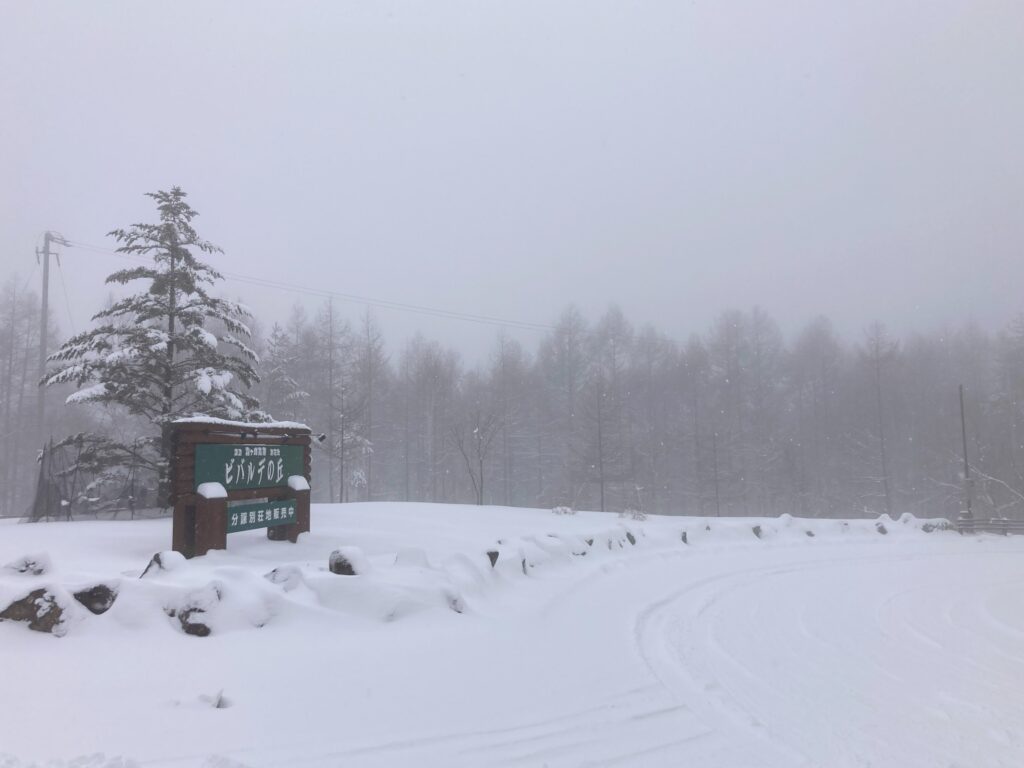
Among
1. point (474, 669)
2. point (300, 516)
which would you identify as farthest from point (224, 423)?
point (474, 669)

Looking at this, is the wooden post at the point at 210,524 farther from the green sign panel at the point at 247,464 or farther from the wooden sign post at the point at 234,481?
the green sign panel at the point at 247,464

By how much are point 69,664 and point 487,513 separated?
12.7m

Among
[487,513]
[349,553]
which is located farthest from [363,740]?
[487,513]

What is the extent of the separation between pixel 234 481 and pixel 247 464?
33 cm

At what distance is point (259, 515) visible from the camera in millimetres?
8781

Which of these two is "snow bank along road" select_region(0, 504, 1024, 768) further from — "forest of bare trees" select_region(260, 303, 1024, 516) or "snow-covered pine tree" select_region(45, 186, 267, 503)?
"forest of bare trees" select_region(260, 303, 1024, 516)

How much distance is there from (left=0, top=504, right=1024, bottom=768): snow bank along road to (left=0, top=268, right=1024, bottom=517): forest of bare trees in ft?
95.2

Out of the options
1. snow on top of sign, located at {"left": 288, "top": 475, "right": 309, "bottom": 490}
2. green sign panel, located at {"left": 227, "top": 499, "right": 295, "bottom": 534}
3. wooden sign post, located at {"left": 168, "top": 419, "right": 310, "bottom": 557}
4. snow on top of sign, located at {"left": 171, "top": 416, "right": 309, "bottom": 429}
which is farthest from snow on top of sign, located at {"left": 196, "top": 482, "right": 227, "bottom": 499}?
snow on top of sign, located at {"left": 288, "top": 475, "right": 309, "bottom": 490}

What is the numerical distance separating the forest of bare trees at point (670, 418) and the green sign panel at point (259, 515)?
2810 centimetres

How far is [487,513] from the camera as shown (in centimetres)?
1673

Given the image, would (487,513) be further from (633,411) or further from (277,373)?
(633,411)

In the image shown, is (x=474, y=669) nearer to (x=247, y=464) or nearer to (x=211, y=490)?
(x=211, y=490)

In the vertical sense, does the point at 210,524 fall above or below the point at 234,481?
below

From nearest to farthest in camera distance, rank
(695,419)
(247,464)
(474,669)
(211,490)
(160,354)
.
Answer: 1. (474,669)
2. (211,490)
3. (247,464)
4. (160,354)
5. (695,419)
